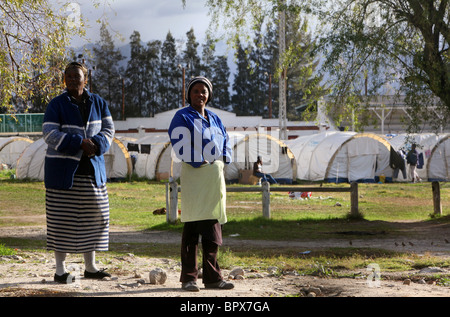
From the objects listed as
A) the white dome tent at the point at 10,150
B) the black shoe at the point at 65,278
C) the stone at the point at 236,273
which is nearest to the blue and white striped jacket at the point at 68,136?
the black shoe at the point at 65,278

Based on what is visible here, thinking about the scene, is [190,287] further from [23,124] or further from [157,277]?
[23,124]

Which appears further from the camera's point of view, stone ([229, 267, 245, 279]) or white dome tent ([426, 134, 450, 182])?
white dome tent ([426, 134, 450, 182])

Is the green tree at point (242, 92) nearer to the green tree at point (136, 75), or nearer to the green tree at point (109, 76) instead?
the green tree at point (136, 75)

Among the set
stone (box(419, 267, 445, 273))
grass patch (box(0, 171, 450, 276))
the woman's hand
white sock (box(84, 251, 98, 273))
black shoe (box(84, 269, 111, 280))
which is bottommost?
grass patch (box(0, 171, 450, 276))

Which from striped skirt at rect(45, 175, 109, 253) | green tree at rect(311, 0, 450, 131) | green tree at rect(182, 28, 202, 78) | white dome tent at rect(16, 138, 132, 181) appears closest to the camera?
striped skirt at rect(45, 175, 109, 253)

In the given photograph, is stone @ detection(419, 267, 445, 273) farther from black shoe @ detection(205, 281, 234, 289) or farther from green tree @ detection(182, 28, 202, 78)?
green tree @ detection(182, 28, 202, 78)

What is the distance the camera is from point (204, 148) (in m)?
5.73

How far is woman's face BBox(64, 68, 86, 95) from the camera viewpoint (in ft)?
19.8

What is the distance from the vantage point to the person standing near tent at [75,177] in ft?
19.2

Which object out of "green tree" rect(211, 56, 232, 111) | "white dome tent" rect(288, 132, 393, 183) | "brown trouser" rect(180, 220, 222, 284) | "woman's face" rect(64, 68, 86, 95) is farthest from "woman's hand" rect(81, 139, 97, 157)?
"green tree" rect(211, 56, 232, 111)

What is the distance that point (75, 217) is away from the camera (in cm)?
591

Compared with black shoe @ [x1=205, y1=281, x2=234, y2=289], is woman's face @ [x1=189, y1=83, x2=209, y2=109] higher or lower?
higher

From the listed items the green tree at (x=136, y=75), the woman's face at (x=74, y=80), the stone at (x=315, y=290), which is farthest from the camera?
the green tree at (x=136, y=75)

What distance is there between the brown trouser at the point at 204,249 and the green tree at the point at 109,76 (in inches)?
2803
